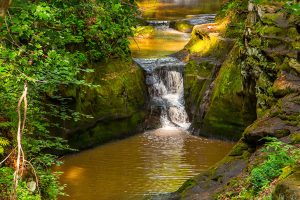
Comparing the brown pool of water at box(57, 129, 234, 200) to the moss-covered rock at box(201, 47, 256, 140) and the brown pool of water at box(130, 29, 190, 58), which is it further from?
the brown pool of water at box(130, 29, 190, 58)

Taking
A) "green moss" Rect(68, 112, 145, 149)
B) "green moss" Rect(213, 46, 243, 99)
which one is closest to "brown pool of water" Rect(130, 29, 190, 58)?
"green moss" Rect(68, 112, 145, 149)

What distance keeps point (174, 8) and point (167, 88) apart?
62.4ft

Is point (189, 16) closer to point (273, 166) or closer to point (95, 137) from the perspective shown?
point (95, 137)

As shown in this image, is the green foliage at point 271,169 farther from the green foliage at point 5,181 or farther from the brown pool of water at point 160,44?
the brown pool of water at point 160,44

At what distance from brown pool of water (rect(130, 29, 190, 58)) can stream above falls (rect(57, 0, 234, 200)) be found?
0.18 ft

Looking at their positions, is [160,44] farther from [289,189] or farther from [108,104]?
[289,189]

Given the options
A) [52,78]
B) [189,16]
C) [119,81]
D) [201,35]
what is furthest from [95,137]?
[189,16]

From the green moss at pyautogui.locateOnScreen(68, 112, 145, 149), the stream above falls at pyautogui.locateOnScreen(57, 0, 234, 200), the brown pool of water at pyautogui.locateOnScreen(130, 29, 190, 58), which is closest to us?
the stream above falls at pyautogui.locateOnScreen(57, 0, 234, 200)

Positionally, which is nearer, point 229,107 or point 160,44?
point 229,107

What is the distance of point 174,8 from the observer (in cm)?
4016

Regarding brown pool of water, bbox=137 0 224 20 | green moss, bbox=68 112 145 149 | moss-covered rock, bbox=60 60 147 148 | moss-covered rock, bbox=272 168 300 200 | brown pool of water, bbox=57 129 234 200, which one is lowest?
brown pool of water, bbox=57 129 234 200

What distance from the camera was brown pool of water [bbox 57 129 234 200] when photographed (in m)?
14.5

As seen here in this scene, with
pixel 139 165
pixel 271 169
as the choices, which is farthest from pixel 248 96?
pixel 271 169

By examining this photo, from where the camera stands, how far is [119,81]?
20.4 meters
